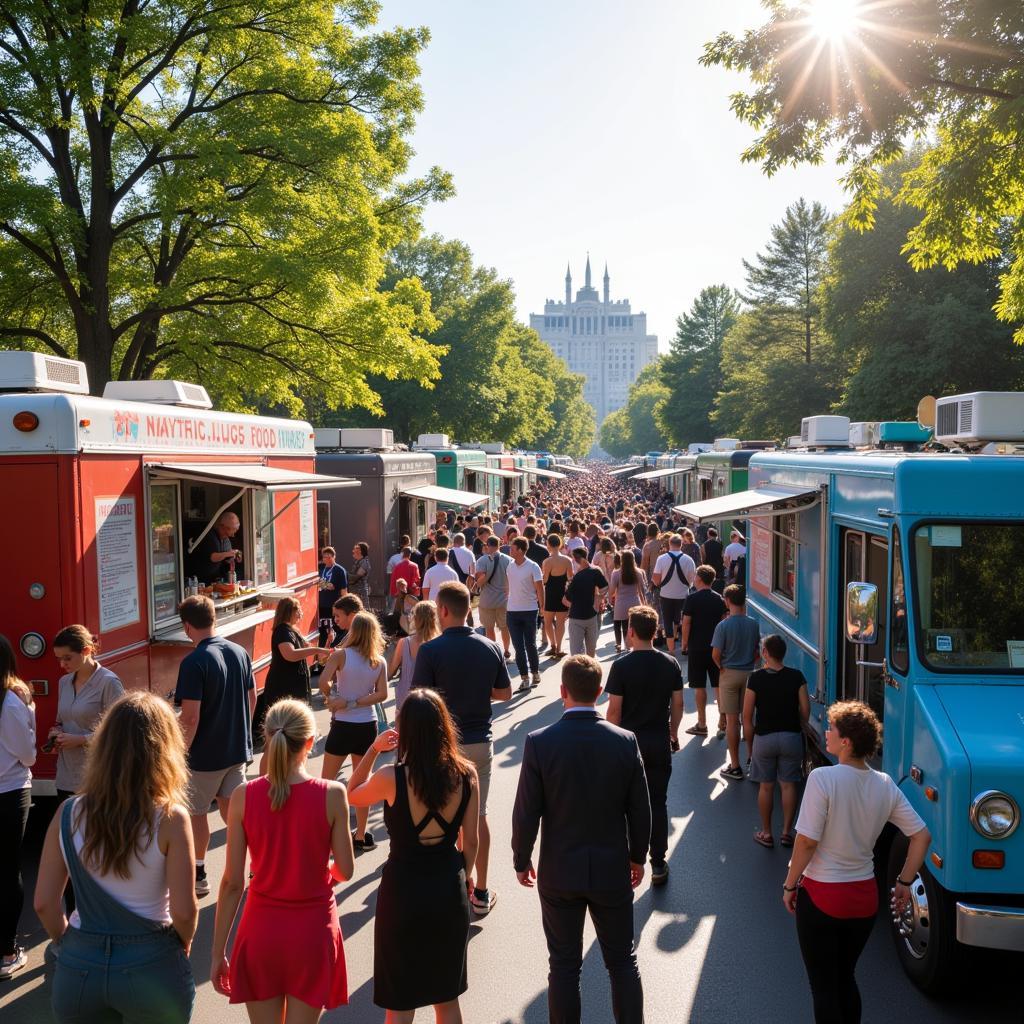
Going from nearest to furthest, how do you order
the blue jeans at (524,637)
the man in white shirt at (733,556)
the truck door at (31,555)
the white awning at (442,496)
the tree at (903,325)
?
the truck door at (31,555)
the blue jeans at (524,637)
the man in white shirt at (733,556)
the white awning at (442,496)
the tree at (903,325)

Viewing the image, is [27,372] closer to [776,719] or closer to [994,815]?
[776,719]

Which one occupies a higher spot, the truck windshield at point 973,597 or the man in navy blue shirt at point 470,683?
the truck windshield at point 973,597

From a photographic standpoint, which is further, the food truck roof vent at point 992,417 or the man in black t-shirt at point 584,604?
the man in black t-shirt at point 584,604

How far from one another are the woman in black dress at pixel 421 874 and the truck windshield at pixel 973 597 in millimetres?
2938

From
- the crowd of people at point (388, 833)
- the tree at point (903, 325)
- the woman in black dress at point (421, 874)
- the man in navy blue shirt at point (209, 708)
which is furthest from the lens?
the tree at point (903, 325)

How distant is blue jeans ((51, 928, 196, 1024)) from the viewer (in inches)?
123

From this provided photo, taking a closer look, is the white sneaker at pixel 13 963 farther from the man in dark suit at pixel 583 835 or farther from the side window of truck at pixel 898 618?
the side window of truck at pixel 898 618

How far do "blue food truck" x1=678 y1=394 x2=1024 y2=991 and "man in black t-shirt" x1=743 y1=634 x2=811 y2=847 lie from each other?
1.53 feet

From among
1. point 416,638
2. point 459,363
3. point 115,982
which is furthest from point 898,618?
point 459,363

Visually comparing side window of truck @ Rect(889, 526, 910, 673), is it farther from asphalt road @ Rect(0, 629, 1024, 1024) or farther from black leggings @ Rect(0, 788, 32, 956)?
black leggings @ Rect(0, 788, 32, 956)

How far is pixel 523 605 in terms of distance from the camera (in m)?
12.5

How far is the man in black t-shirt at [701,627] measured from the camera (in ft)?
33.4

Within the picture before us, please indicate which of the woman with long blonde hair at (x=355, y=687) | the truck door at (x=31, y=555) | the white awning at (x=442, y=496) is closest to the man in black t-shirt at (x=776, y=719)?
the woman with long blonde hair at (x=355, y=687)

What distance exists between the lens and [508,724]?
10.4m
